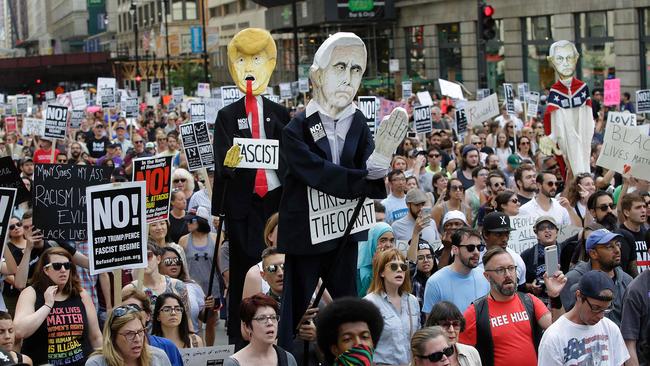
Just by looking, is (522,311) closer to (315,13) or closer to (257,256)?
(257,256)

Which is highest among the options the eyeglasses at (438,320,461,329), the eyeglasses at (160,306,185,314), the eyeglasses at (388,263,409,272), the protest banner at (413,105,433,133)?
the protest banner at (413,105,433,133)

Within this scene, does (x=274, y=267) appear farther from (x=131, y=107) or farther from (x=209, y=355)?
(x=131, y=107)

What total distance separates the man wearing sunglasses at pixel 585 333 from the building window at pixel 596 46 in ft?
109

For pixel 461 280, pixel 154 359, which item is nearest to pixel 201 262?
pixel 461 280

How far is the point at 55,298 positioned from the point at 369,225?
86.3 inches

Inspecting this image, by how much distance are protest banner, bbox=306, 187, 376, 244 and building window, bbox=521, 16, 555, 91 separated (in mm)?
37149

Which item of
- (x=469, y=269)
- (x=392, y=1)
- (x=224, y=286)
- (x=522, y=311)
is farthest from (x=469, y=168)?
(x=392, y=1)

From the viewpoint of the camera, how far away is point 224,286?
40.0 feet

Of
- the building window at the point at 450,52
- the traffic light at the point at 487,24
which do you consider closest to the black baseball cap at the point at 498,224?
the traffic light at the point at 487,24

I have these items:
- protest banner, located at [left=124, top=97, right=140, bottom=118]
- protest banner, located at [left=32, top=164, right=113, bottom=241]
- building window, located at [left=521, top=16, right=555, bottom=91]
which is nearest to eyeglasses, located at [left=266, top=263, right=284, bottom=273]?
protest banner, located at [left=32, top=164, right=113, bottom=241]

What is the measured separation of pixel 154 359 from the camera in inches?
290

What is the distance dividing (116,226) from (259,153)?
211cm

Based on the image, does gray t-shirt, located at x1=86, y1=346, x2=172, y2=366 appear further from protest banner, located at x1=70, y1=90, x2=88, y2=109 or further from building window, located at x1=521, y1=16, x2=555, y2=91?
building window, located at x1=521, y1=16, x2=555, y2=91

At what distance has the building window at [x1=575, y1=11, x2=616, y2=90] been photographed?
4091 centimetres
